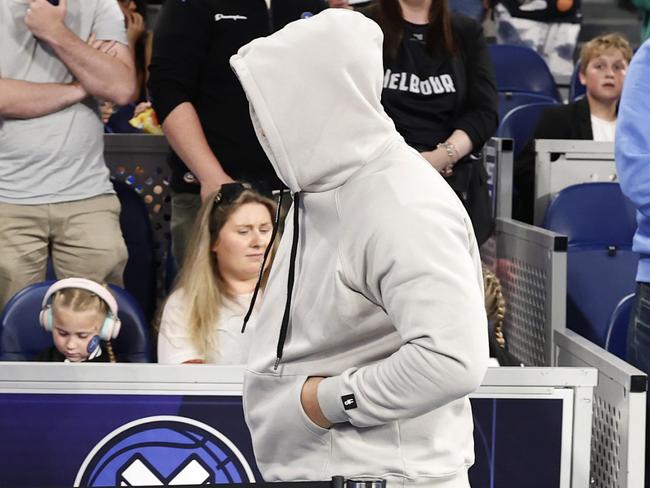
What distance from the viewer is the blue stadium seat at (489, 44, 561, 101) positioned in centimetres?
662

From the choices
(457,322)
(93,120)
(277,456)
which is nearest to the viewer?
(457,322)

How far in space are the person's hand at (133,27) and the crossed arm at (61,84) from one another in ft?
7.04

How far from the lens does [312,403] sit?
1.78 metres

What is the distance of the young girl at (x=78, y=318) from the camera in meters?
3.42

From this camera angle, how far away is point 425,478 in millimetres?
1759

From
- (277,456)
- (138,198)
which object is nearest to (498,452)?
(277,456)

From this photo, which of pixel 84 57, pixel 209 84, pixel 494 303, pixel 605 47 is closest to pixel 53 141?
pixel 84 57

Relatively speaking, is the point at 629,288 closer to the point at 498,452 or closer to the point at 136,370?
the point at 498,452

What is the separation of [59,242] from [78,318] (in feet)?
1.90

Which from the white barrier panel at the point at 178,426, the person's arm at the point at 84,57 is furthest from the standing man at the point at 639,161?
the person's arm at the point at 84,57

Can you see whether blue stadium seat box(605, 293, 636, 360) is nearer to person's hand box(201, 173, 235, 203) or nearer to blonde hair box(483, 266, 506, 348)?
blonde hair box(483, 266, 506, 348)

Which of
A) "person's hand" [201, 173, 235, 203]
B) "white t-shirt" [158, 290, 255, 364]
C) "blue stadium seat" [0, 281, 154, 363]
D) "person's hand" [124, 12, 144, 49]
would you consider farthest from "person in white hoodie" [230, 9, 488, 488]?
"person's hand" [124, 12, 144, 49]

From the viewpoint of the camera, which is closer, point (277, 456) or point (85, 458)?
point (277, 456)

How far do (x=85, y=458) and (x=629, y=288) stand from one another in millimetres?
2590
